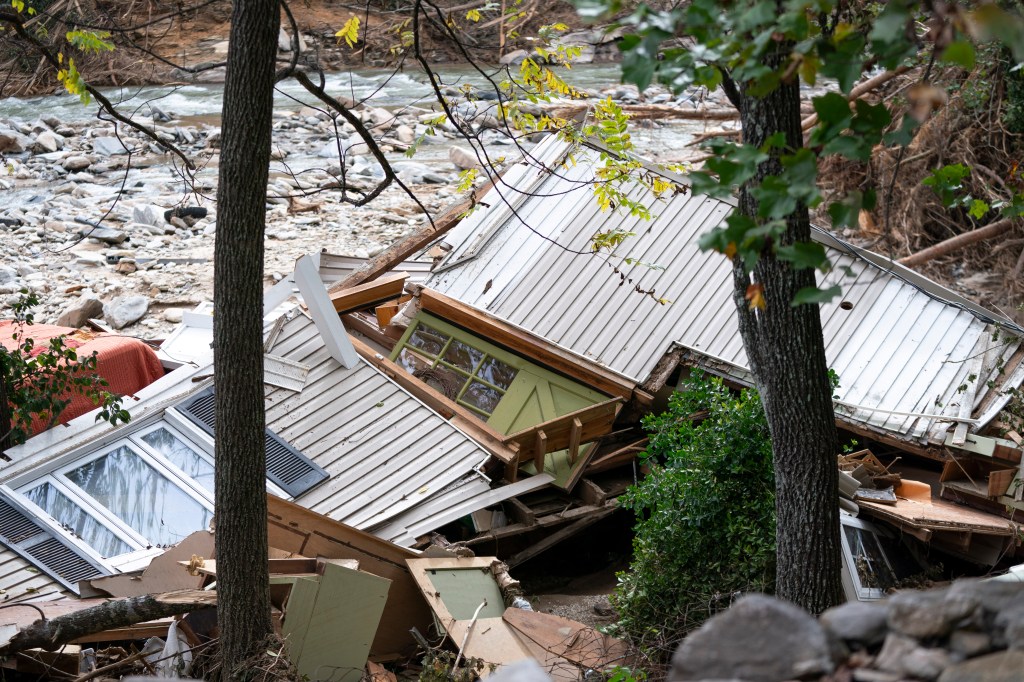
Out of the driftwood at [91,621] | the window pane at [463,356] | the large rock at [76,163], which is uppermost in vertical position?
the large rock at [76,163]

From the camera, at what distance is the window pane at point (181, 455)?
836cm

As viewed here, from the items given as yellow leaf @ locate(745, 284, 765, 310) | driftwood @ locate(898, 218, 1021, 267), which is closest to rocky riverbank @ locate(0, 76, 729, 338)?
driftwood @ locate(898, 218, 1021, 267)

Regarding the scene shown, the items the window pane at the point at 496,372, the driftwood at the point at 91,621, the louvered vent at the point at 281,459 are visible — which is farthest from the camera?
the window pane at the point at 496,372

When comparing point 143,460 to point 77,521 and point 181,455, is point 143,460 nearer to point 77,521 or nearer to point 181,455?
point 181,455

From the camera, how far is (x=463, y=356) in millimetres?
10570

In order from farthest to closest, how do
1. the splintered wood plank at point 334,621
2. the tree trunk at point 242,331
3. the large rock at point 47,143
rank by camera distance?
the large rock at point 47,143, the splintered wood plank at point 334,621, the tree trunk at point 242,331

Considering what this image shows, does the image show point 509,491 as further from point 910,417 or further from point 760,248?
point 760,248

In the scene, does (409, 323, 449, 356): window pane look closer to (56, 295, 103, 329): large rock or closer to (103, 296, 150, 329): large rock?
(56, 295, 103, 329): large rock

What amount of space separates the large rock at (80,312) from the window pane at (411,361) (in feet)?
17.9

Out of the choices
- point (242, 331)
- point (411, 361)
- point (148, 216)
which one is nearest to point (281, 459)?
point (411, 361)

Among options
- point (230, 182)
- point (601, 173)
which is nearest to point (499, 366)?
point (601, 173)

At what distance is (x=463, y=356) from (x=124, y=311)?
260 inches

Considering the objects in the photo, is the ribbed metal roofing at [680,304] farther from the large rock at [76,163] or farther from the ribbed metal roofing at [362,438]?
the large rock at [76,163]

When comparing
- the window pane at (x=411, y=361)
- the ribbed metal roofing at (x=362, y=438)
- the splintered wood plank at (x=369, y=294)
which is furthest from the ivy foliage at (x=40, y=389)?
the window pane at (x=411, y=361)
